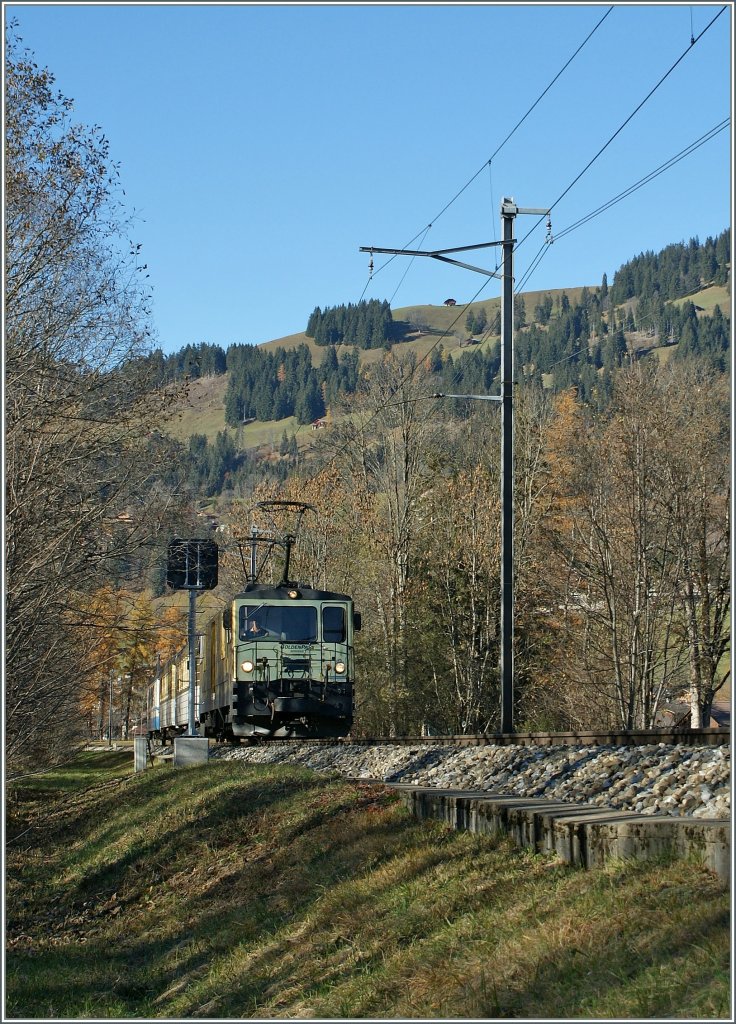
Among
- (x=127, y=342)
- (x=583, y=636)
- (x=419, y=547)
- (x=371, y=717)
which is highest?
(x=127, y=342)

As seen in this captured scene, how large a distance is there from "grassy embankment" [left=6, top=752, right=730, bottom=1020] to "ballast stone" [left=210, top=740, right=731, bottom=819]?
1.33 m

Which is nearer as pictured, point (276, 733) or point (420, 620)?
point (276, 733)

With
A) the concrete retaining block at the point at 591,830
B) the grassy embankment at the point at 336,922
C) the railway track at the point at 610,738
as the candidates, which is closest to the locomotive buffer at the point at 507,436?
the railway track at the point at 610,738

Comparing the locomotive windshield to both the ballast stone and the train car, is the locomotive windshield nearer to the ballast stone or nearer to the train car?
the train car

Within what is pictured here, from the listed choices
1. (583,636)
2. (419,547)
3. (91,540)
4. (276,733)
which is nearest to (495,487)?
(419,547)

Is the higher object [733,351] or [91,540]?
[733,351]

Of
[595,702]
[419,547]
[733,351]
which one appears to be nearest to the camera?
[733,351]

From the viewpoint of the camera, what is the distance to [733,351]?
28.6ft

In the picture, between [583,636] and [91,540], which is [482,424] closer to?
[583,636]

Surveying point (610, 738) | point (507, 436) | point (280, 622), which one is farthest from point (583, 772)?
point (280, 622)

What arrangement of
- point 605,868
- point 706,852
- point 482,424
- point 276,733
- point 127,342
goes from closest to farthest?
point 706,852
point 605,868
point 127,342
point 276,733
point 482,424

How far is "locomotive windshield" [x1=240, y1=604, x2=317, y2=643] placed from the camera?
25.0 meters

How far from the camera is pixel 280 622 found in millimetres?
25172

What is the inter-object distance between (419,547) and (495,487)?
3289mm
